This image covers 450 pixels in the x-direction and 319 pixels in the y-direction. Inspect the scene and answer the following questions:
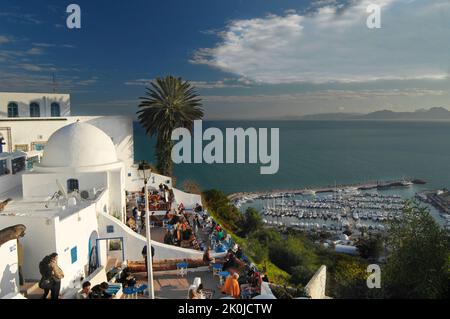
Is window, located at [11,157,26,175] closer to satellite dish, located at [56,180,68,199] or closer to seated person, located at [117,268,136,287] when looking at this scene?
satellite dish, located at [56,180,68,199]

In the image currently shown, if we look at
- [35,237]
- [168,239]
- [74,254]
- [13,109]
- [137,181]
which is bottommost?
[168,239]

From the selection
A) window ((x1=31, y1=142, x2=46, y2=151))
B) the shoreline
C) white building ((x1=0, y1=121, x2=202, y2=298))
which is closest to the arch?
white building ((x1=0, y1=121, x2=202, y2=298))

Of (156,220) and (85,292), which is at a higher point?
(85,292)

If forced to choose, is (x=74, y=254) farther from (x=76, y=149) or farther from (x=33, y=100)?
(x=33, y=100)

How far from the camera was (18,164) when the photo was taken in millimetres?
15859

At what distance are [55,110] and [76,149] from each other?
15.5 meters

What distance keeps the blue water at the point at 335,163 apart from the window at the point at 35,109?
2487cm

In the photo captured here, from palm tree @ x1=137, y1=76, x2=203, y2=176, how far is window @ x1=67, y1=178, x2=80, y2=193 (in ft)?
41.8

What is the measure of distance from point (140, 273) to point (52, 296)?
10.2 feet

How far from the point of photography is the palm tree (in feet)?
86.6

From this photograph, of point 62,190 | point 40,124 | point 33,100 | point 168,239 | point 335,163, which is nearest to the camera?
point 62,190

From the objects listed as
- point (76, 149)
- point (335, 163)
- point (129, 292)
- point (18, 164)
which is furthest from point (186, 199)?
point (335, 163)

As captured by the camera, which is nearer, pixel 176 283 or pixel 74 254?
pixel 74 254
